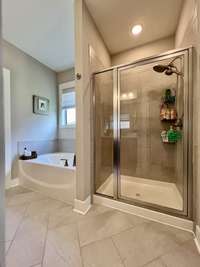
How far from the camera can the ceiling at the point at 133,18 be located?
1744 mm

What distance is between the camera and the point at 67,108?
3582 millimetres

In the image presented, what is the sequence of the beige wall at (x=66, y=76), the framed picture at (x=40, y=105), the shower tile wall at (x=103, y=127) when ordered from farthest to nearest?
the beige wall at (x=66, y=76), the framed picture at (x=40, y=105), the shower tile wall at (x=103, y=127)

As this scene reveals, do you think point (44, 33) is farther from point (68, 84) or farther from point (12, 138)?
point (12, 138)

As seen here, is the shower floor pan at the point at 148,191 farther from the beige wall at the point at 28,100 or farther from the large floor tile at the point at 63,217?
the beige wall at the point at 28,100

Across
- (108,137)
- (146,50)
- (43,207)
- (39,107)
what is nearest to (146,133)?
(108,137)

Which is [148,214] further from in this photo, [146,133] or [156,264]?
[146,133]

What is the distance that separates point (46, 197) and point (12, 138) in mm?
1261

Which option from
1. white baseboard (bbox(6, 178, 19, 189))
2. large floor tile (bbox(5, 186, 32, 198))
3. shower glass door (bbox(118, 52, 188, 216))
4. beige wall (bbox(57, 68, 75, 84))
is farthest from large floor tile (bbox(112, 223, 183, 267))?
beige wall (bbox(57, 68, 75, 84))

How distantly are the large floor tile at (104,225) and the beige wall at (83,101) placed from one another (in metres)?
0.30

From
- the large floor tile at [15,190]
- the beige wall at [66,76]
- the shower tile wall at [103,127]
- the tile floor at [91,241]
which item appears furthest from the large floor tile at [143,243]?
the beige wall at [66,76]

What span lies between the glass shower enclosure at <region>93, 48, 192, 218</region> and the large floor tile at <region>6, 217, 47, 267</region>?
32.5 inches

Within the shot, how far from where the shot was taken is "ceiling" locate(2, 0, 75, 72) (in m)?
1.77

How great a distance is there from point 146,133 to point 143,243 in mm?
1628

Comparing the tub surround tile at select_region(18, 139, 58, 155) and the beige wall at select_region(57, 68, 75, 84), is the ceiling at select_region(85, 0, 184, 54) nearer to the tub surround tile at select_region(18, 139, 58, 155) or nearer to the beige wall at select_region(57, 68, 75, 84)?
the beige wall at select_region(57, 68, 75, 84)
